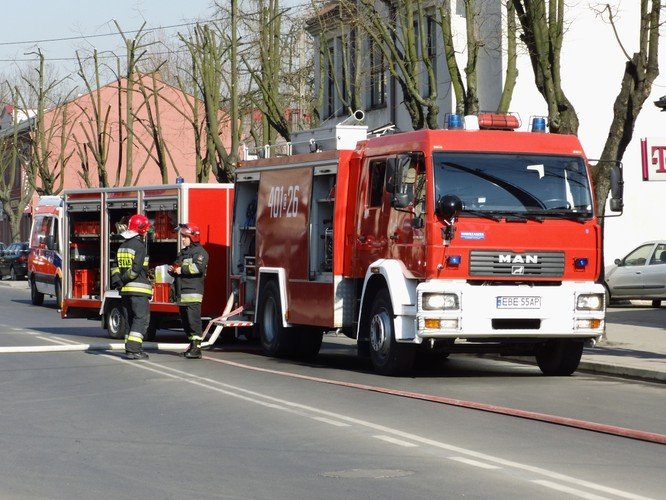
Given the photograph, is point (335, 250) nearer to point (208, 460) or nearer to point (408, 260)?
point (408, 260)

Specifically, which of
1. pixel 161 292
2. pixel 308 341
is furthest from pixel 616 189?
pixel 161 292

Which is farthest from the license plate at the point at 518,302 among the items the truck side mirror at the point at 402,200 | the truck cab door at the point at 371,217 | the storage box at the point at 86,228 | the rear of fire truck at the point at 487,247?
the storage box at the point at 86,228

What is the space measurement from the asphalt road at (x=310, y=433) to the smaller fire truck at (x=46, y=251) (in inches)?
655

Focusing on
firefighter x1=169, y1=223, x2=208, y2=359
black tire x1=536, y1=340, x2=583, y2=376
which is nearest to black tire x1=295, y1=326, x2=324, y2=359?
firefighter x1=169, y1=223, x2=208, y2=359

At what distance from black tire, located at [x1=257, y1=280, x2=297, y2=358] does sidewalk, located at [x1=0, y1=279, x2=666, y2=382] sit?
158 inches

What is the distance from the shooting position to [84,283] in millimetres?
24938

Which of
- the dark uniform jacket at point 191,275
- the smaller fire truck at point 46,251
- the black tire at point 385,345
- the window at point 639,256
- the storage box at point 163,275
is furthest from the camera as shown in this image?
the smaller fire truck at point 46,251

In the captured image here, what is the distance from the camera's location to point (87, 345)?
67.3 feet

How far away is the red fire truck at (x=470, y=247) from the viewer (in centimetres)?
1534

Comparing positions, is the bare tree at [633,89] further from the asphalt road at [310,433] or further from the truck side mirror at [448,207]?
the truck side mirror at [448,207]

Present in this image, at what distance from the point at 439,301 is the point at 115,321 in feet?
31.2

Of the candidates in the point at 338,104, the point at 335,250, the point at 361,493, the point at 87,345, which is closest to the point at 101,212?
the point at 87,345

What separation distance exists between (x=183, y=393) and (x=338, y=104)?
35.5m

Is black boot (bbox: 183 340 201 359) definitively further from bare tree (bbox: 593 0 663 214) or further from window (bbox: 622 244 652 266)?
window (bbox: 622 244 652 266)
